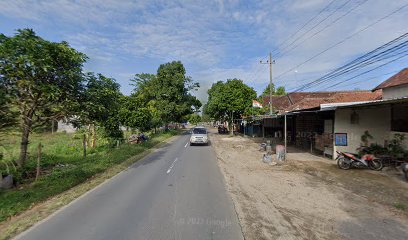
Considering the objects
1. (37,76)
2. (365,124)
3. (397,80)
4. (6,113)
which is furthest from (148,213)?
(397,80)

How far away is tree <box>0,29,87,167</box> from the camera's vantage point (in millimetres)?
7414

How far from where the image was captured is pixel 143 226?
5.12m

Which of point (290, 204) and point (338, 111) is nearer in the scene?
point (290, 204)

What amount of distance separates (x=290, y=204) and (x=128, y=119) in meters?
17.0

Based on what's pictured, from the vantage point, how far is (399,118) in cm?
1222

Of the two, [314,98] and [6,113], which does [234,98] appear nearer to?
[314,98]

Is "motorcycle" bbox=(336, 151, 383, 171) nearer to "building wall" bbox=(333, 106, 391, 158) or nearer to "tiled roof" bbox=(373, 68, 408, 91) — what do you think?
"building wall" bbox=(333, 106, 391, 158)

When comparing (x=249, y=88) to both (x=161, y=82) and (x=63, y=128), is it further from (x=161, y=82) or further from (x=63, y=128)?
(x=63, y=128)

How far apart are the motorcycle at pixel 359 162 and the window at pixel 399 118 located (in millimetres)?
2381

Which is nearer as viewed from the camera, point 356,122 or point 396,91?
point 356,122

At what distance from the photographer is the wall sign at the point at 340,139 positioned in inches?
548

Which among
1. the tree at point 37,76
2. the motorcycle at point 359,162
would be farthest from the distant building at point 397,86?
the tree at point 37,76

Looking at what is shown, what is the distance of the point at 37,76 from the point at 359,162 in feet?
45.9

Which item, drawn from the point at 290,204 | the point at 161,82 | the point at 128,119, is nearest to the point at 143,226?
the point at 290,204
